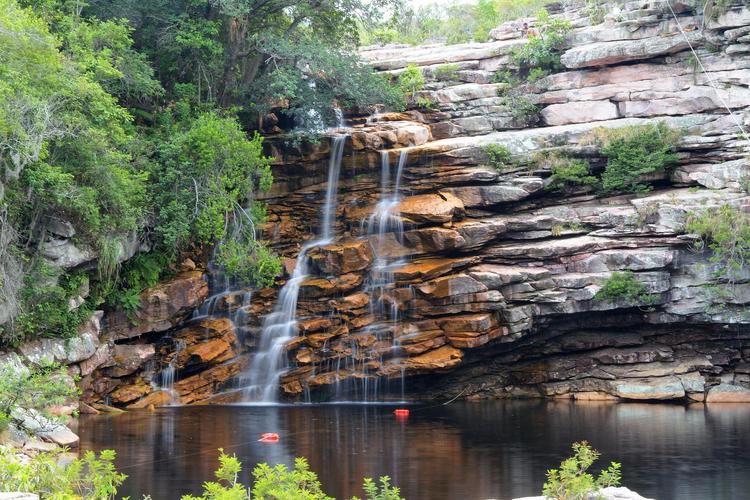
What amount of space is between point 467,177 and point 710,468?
12463 mm

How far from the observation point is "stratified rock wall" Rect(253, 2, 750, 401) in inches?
989

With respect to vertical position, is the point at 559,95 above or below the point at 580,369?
above

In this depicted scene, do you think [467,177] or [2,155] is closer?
[2,155]

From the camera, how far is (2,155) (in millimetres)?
18031

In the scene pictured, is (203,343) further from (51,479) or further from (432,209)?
(51,479)

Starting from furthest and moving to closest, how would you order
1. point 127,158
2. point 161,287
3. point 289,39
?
point 289,39 < point 161,287 < point 127,158

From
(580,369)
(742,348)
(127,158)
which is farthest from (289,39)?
(742,348)

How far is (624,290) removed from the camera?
24672 millimetres

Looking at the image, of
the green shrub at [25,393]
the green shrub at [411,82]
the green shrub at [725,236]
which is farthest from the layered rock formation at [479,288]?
the green shrub at [25,393]

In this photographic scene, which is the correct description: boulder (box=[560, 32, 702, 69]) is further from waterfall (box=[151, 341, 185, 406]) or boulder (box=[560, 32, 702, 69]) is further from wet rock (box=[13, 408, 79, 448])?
wet rock (box=[13, 408, 79, 448])

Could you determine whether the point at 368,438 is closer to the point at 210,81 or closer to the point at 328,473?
the point at 328,473

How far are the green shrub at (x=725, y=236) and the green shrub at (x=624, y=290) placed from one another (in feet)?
6.10

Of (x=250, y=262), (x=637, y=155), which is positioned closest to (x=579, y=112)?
(x=637, y=155)

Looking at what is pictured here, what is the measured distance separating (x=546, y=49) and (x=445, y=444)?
1746 cm
